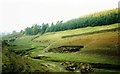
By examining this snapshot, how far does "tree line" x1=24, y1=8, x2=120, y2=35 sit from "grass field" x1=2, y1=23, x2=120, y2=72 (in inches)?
4.3

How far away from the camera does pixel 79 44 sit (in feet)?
25.9

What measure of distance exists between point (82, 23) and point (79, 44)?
572 millimetres

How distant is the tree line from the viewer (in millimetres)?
7973

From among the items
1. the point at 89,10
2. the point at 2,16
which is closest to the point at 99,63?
the point at 89,10

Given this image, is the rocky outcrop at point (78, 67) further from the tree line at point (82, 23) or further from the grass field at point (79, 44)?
the tree line at point (82, 23)

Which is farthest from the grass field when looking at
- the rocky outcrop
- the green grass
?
the rocky outcrop

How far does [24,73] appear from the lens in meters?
7.68

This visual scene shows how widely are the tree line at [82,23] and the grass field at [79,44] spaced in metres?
0.11

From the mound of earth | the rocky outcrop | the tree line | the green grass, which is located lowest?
the rocky outcrop

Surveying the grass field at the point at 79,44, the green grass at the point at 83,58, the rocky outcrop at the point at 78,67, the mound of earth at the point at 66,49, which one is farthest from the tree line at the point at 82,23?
the rocky outcrop at the point at 78,67

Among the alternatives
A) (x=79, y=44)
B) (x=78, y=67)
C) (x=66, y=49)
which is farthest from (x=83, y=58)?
(x=66, y=49)

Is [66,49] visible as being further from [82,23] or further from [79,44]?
[82,23]

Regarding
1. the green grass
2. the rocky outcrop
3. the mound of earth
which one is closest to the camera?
the rocky outcrop

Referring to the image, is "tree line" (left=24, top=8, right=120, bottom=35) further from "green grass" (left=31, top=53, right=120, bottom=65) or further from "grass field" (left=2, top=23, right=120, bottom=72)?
"green grass" (left=31, top=53, right=120, bottom=65)
